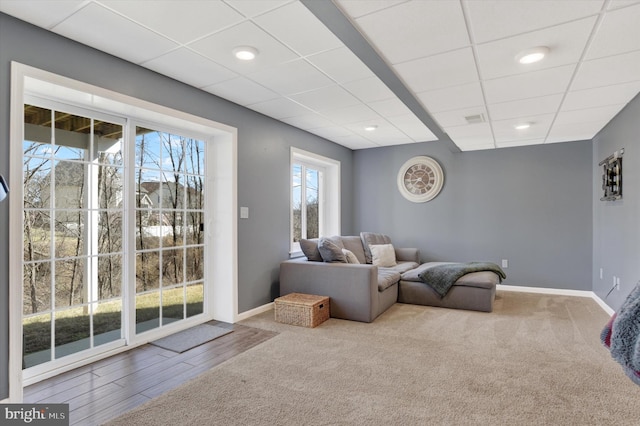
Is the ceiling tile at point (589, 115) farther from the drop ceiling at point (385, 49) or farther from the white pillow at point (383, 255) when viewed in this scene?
the white pillow at point (383, 255)

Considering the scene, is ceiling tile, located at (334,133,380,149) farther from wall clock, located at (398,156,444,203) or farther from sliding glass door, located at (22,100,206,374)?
sliding glass door, located at (22,100,206,374)

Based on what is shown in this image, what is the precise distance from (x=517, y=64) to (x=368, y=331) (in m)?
2.61

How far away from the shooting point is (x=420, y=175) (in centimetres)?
584

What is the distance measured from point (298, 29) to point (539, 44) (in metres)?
1.58

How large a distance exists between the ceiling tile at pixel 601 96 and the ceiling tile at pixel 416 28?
164 cm

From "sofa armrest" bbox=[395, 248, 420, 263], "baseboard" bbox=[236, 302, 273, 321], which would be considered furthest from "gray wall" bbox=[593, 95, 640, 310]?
"baseboard" bbox=[236, 302, 273, 321]

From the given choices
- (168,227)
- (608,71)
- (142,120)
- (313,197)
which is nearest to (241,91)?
(142,120)

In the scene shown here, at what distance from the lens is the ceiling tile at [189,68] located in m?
2.66

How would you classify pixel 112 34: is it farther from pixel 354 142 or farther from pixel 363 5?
pixel 354 142

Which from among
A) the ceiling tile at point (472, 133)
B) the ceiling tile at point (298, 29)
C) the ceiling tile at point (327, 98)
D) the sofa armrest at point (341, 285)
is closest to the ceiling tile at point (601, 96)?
the ceiling tile at point (472, 133)

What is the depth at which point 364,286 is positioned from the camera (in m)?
3.67

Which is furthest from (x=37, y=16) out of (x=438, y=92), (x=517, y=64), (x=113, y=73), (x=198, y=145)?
(x=517, y=64)

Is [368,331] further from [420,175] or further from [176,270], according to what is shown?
[420,175]

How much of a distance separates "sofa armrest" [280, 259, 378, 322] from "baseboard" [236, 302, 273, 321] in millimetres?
269
